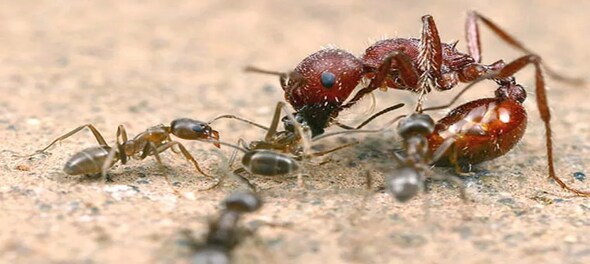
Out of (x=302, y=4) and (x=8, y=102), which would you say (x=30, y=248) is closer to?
(x=8, y=102)

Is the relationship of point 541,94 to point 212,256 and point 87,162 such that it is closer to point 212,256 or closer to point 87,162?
point 212,256

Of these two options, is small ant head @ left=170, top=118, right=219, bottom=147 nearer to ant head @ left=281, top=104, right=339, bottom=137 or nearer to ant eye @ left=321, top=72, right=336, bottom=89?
ant head @ left=281, top=104, right=339, bottom=137

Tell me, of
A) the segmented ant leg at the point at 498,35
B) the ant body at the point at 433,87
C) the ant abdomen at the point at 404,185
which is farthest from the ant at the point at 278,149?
the segmented ant leg at the point at 498,35

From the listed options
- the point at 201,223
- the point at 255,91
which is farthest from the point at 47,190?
the point at 255,91

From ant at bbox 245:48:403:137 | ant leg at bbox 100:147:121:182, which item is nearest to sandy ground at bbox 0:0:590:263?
ant leg at bbox 100:147:121:182

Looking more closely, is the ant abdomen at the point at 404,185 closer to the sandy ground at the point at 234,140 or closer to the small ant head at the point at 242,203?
the sandy ground at the point at 234,140

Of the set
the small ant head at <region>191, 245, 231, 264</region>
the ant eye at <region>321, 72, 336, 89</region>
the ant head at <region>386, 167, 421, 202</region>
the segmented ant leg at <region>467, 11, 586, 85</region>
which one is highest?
the segmented ant leg at <region>467, 11, 586, 85</region>
